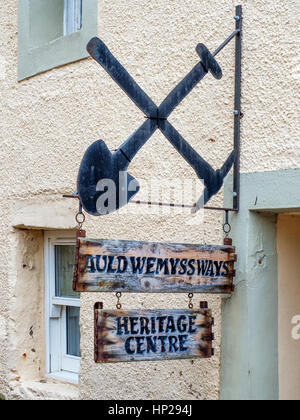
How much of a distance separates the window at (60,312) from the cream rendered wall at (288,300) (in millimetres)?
1721

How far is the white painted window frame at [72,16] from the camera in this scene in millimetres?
4328

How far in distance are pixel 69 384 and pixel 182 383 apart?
49.1 inches

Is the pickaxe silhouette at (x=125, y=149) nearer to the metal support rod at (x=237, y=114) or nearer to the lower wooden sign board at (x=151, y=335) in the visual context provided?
the metal support rod at (x=237, y=114)

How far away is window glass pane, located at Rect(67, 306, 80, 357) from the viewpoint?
13.8 ft

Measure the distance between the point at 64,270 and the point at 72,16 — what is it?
1.86 m

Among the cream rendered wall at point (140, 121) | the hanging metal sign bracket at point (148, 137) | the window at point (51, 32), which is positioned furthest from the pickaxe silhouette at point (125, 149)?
the window at point (51, 32)

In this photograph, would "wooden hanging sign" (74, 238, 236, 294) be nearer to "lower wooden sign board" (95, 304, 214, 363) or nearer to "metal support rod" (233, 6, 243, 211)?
"lower wooden sign board" (95, 304, 214, 363)

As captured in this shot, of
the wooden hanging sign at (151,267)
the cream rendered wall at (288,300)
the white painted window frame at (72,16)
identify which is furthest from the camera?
the white painted window frame at (72,16)

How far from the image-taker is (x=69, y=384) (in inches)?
160

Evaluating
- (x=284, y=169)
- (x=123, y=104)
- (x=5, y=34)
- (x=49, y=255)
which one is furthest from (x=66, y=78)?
(x=284, y=169)

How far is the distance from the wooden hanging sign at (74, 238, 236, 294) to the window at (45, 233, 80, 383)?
175 cm

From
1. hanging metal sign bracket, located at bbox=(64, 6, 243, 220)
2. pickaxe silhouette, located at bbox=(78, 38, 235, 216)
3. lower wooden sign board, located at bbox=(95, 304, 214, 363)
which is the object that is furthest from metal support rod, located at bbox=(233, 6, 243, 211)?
lower wooden sign board, located at bbox=(95, 304, 214, 363)

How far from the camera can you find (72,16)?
439 cm

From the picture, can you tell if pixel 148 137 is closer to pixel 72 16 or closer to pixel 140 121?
pixel 140 121
